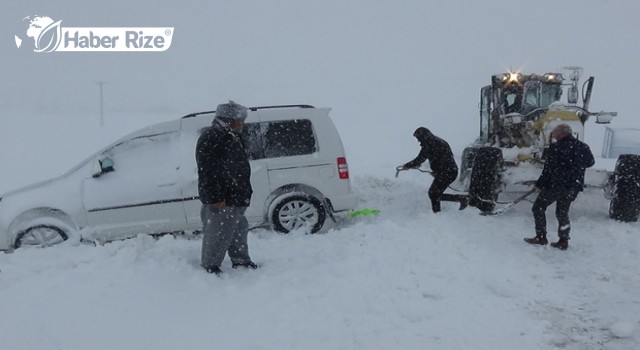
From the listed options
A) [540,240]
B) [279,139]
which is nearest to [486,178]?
[540,240]

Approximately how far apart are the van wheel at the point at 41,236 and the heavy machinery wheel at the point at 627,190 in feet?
27.0

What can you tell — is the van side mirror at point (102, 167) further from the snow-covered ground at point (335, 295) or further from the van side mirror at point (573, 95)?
the van side mirror at point (573, 95)

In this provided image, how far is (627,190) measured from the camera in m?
7.14

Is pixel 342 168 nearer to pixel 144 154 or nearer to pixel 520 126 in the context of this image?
pixel 144 154

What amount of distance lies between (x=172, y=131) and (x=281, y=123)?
5.24 feet

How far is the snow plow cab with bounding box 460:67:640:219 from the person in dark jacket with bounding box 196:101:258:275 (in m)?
4.75

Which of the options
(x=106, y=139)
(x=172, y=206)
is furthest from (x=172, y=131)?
(x=106, y=139)

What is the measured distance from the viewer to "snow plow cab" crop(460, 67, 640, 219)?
7.68m

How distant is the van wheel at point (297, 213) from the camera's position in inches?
264

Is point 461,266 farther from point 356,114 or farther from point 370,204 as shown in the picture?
point 356,114

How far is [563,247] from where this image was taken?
5.98 m

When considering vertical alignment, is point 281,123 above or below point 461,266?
above

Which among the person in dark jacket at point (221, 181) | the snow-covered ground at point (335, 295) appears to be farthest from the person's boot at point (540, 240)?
the person in dark jacket at point (221, 181)

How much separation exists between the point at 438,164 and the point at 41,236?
611 cm
